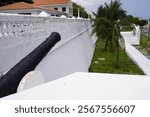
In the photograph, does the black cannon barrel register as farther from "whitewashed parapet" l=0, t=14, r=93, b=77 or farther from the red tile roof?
the red tile roof

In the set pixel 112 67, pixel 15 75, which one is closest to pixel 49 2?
pixel 112 67

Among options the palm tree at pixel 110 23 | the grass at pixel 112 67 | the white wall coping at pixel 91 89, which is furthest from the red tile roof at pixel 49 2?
the white wall coping at pixel 91 89

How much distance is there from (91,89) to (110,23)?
18874mm

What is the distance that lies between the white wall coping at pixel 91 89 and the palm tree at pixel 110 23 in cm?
1709

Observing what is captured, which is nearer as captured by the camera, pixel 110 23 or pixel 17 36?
pixel 17 36

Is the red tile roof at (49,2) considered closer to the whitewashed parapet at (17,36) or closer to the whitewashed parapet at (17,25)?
the whitewashed parapet at (17,36)

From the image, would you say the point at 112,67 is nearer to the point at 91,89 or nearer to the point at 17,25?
the point at 17,25

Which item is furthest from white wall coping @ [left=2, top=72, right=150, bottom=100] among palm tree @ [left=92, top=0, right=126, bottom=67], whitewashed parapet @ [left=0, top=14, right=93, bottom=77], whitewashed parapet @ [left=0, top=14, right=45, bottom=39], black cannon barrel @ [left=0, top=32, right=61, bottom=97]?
palm tree @ [left=92, top=0, right=126, bottom=67]

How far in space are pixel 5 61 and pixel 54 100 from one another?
95.7 inches

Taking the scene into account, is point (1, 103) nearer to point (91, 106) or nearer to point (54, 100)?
point (54, 100)

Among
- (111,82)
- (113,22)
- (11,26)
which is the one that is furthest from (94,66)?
(111,82)

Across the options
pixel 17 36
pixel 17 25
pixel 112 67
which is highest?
pixel 17 25

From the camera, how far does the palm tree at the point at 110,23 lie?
19391 mm

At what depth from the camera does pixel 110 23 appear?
66.3 feet
